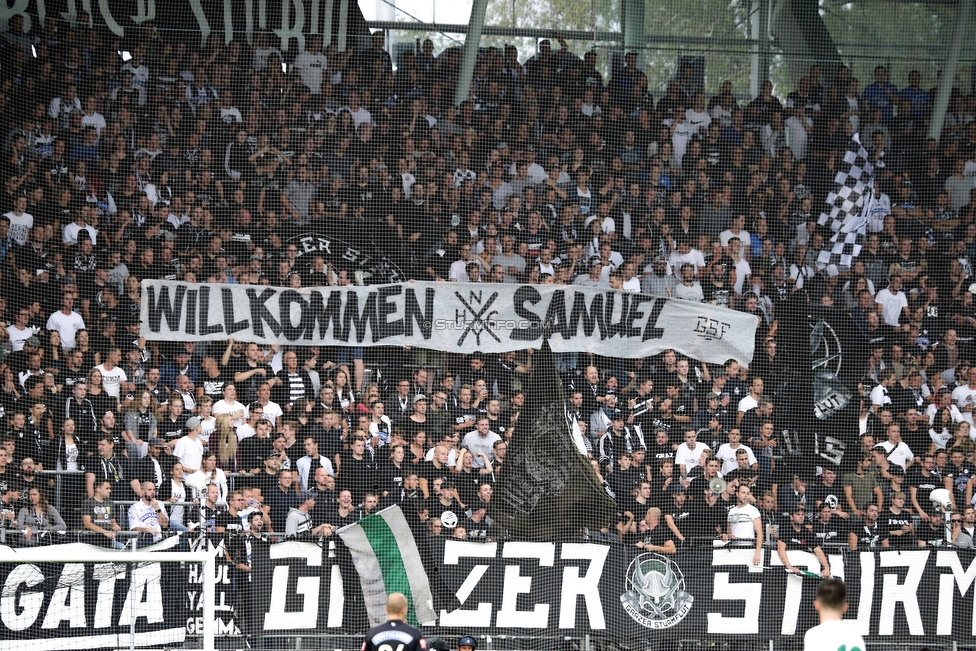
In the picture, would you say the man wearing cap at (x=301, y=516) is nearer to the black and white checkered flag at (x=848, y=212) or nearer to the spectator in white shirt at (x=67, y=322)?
the spectator in white shirt at (x=67, y=322)

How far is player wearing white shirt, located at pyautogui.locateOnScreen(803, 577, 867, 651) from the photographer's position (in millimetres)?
5027

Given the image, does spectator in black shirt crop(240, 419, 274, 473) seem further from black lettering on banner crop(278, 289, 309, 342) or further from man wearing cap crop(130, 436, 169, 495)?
black lettering on banner crop(278, 289, 309, 342)

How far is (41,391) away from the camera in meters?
11.9

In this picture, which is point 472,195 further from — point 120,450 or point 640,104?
point 120,450

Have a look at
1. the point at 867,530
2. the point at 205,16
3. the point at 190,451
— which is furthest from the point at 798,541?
the point at 205,16

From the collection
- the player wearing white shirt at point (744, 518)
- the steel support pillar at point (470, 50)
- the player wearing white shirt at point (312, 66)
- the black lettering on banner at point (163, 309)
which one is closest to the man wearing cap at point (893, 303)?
the player wearing white shirt at point (744, 518)

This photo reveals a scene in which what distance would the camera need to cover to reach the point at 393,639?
6.22m

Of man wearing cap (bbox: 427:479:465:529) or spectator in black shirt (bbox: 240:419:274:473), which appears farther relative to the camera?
spectator in black shirt (bbox: 240:419:274:473)

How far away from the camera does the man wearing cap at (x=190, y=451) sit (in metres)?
11.7

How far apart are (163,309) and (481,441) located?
3595mm

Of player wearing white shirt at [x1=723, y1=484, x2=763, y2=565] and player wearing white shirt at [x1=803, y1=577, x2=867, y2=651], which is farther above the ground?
player wearing white shirt at [x1=803, y1=577, x2=867, y2=651]

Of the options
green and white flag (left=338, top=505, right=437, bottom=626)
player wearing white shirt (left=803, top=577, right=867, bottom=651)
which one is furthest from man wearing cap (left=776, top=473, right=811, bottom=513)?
player wearing white shirt (left=803, top=577, right=867, bottom=651)

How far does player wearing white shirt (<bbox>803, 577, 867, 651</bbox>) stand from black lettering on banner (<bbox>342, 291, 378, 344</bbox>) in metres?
8.25

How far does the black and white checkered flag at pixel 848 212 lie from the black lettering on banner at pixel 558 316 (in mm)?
3438
